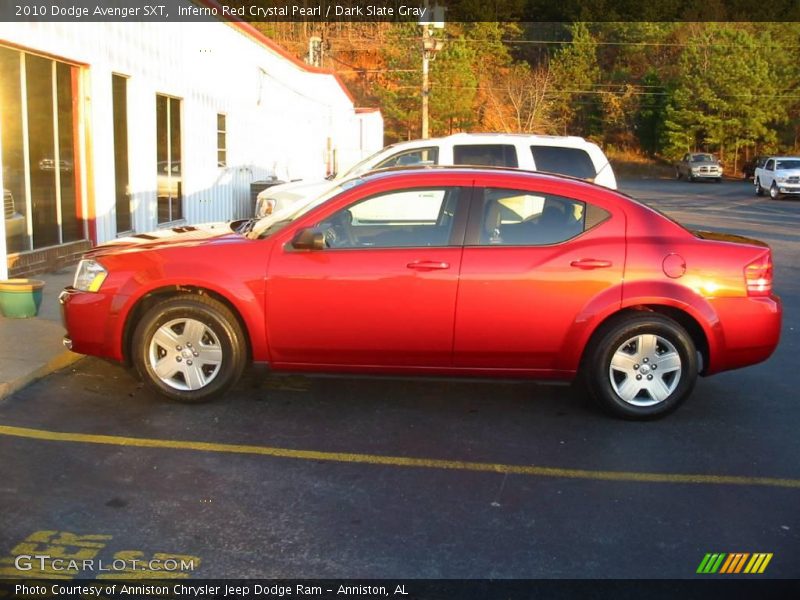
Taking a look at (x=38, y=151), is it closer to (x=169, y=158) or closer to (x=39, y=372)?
(x=169, y=158)

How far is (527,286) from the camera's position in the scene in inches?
222

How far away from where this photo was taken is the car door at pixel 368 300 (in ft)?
18.5

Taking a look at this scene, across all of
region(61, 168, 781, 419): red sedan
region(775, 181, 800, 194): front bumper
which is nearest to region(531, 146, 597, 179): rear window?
region(61, 168, 781, 419): red sedan

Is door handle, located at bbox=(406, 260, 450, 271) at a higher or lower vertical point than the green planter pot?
higher

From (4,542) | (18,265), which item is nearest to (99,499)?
A: (4,542)

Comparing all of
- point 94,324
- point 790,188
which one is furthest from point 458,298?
point 790,188

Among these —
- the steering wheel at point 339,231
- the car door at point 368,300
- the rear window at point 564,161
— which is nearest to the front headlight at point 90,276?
the car door at point 368,300

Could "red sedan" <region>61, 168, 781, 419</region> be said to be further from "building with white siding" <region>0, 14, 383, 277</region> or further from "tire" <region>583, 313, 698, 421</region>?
"building with white siding" <region>0, 14, 383, 277</region>

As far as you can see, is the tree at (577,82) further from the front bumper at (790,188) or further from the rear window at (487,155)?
the rear window at (487,155)

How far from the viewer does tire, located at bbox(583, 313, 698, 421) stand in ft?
18.7

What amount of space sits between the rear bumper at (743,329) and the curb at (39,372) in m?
5.01

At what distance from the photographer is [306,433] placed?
17.7ft

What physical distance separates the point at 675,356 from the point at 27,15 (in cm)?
839

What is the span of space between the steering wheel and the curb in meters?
2.54
